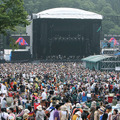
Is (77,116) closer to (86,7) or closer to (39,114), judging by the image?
(39,114)

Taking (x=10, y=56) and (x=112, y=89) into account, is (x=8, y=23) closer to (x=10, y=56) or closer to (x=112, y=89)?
(x=112, y=89)

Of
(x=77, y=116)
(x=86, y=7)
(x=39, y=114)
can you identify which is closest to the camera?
(x=77, y=116)

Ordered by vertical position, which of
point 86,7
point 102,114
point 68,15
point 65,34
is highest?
point 86,7

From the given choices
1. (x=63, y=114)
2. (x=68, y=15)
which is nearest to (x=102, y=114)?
(x=63, y=114)

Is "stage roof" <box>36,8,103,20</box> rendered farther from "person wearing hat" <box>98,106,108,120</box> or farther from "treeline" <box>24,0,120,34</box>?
"person wearing hat" <box>98,106,108,120</box>

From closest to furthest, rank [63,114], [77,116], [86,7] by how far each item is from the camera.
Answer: [77,116], [63,114], [86,7]

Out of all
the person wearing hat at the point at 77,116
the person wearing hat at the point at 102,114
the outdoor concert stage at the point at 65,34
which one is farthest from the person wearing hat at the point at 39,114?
the outdoor concert stage at the point at 65,34

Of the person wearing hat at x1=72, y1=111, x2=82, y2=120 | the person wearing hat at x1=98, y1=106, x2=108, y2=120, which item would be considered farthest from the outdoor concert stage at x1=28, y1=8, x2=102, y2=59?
the person wearing hat at x1=72, y1=111, x2=82, y2=120

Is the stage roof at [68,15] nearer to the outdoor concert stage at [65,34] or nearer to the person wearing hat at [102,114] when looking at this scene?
the outdoor concert stage at [65,34]

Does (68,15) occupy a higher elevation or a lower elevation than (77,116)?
higher

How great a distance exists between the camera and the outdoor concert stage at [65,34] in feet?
223

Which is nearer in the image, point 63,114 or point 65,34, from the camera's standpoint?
point 63,114

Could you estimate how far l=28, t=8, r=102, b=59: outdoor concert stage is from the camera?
6788 cm

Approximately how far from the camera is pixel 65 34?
70812 millimetres
